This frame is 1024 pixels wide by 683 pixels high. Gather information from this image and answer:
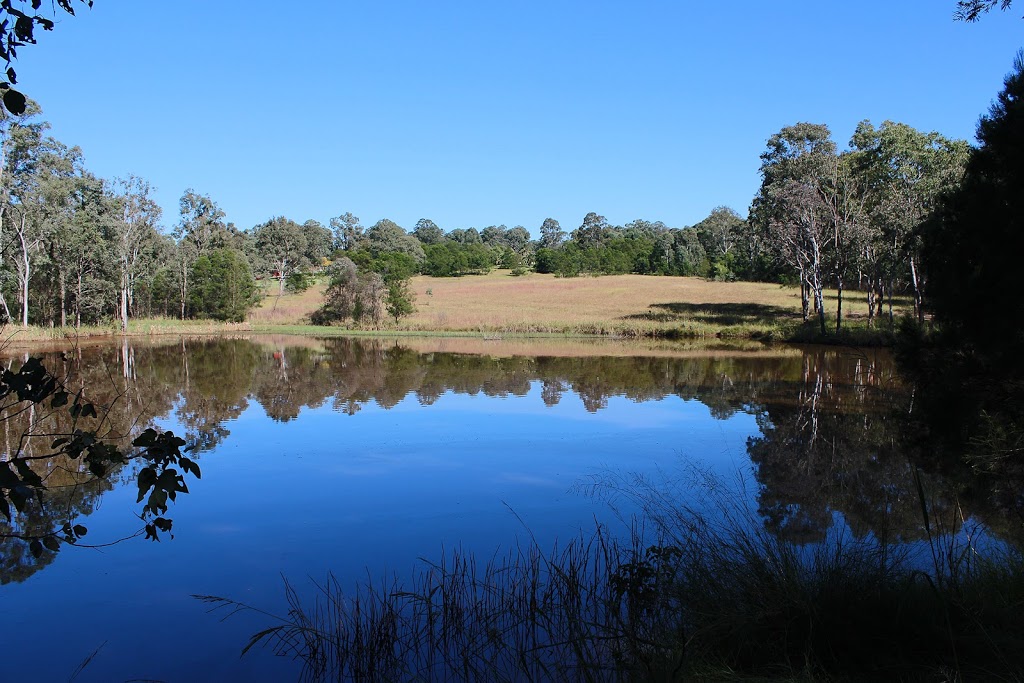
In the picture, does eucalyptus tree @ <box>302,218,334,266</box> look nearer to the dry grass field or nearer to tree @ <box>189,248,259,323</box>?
the dry grass field

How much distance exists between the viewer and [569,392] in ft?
68.6

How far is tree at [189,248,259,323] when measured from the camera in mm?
56125

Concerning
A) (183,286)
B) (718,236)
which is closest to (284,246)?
(183,286)

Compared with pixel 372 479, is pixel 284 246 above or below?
above

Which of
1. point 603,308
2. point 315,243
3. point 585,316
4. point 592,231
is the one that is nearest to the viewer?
point 585,316

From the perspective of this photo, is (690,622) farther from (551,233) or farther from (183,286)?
(551,233)

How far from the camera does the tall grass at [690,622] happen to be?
13.8 feet

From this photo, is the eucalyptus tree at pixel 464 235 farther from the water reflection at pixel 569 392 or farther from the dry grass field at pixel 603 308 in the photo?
the water reflection at pixel 569 392

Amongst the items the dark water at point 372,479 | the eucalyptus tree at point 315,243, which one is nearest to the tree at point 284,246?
the eucalyptus tree at point 315,243

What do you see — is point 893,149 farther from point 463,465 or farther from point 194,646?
point 194,646

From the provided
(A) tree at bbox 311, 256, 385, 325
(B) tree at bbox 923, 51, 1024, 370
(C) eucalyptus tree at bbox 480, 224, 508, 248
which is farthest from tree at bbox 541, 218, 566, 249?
(B) tree at bbox 923, 51, 1024, 370

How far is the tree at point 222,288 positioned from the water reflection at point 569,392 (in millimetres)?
15859

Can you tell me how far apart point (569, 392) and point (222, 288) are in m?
42.6

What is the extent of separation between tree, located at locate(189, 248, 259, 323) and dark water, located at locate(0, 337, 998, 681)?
→ 106ft
